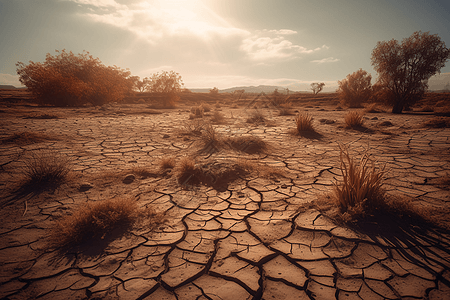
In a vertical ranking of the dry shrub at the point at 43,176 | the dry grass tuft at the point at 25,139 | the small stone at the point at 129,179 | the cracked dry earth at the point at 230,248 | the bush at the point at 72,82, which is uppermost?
the bush at the point at 72,82

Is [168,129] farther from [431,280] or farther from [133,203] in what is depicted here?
[431,280]

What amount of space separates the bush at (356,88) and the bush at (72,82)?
793 inches

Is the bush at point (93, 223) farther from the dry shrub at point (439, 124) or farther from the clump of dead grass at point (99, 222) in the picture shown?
the dry shrub at point (439, 124)

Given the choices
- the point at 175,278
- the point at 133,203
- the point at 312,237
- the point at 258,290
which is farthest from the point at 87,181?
the point at 312,237

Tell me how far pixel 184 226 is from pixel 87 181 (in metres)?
2.05

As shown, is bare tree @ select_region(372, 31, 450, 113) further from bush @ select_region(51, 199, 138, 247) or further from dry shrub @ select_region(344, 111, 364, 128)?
bush @ select_region(51, 199, 138, 247)

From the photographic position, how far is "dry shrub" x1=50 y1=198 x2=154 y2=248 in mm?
1865

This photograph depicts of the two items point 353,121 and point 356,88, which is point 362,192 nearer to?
point 353,121

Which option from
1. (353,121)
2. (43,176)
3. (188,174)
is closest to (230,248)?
(188,174)

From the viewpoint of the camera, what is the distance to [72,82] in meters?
12.7

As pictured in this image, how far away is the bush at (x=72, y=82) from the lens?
Result: 40.1ft

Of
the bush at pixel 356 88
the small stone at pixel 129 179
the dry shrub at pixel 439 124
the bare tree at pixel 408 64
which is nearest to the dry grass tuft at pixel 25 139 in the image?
the small stone at pixel 129 179

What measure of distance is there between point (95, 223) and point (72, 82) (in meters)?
14.8

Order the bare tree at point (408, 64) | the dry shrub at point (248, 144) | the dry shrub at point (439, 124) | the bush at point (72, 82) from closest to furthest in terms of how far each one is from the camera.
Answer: the dry shrub at point (248, 144) < the dry shrub at point (439, 124) < the bare tree at point (408, 64) < the bush at point (72, 82)
